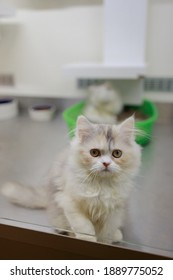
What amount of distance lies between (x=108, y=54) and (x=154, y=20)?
34cm

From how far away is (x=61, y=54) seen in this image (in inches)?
66.7

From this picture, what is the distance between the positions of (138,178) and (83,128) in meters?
0.21

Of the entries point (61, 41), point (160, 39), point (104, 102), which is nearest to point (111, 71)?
point (104, 102)

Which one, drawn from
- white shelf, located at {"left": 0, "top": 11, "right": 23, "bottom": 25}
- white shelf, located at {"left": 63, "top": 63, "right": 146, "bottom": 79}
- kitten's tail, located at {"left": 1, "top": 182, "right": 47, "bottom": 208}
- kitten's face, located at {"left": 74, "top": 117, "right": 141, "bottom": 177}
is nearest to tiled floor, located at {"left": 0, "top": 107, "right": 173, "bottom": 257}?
kitten's tail, located at {"left": 1, "top": 182, "right": 47, "bottom": 208}

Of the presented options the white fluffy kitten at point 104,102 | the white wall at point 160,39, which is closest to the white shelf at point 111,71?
the white fluffy kitten at point 104,102

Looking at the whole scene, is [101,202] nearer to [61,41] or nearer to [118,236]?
[118,236]

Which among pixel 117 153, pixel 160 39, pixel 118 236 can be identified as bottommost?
pixel 118 236

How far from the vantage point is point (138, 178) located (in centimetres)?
65

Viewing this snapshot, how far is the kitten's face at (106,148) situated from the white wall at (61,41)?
1122mm

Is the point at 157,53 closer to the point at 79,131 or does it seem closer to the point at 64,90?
the point at 64,90

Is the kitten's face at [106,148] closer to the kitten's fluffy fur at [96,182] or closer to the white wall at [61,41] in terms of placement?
the kitten's fluffy fur at [96,182]

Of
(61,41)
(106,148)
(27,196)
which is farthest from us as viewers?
(61,41)

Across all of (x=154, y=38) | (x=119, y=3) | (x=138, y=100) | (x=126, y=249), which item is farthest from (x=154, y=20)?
(x=126, y=249)

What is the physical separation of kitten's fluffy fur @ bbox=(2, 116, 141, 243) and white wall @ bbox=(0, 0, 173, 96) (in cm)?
113
